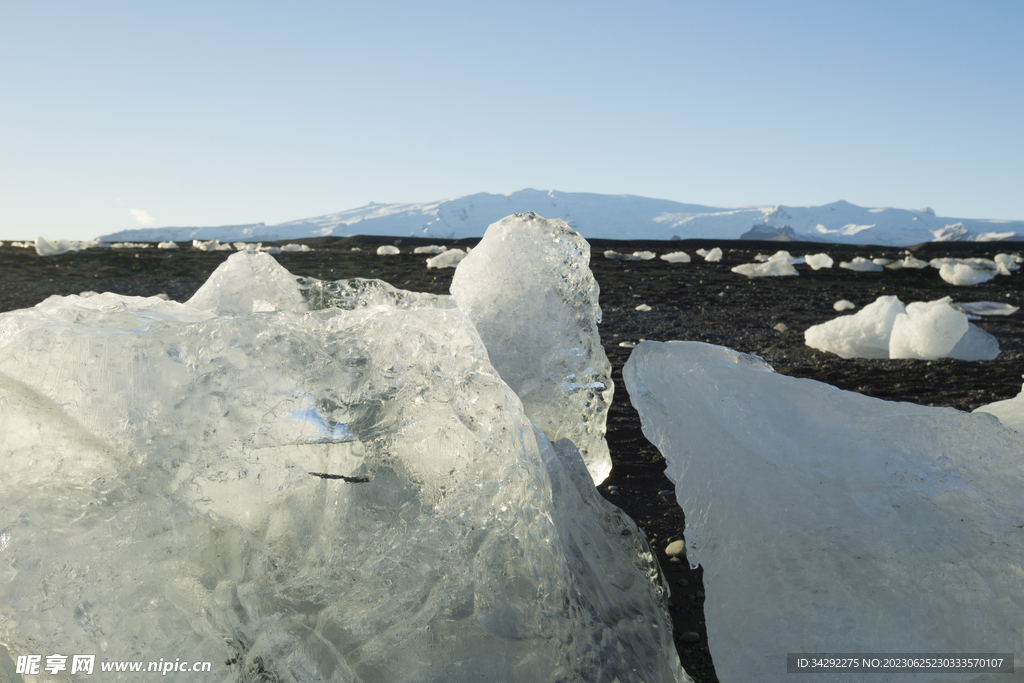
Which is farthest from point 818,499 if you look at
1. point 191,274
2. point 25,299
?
point 191,274

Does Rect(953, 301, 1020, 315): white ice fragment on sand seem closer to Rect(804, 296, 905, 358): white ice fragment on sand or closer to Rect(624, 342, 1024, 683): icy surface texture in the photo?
Rect(804, 296, 905, 358): white ice fragment on sand

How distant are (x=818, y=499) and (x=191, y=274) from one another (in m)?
11.0

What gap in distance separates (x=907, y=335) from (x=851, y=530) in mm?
4061

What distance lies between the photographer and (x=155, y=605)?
4.30 ft

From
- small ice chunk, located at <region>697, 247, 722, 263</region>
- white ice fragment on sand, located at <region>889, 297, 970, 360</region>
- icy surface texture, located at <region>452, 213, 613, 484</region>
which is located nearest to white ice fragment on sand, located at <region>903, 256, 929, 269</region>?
small ice chunk, located at <region>697, 247, 722, 263</region>

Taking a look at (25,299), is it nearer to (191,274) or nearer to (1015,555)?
(191,274)

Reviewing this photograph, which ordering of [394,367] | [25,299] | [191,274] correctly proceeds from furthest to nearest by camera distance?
[191,274], [25,299], [394,367]

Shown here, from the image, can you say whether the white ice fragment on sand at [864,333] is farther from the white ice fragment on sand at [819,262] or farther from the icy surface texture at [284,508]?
the white ice fragment on sand at [819,262]

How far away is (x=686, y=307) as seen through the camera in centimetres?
775

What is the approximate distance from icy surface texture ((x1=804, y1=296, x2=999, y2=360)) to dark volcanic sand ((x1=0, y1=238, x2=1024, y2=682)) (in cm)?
12

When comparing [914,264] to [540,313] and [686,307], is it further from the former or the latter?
[540,313]

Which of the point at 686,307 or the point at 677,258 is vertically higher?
the point at 677,258

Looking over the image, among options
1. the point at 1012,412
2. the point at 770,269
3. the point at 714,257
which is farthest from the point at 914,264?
the point at 1012,412

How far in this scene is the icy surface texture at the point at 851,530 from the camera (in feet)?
5.04
